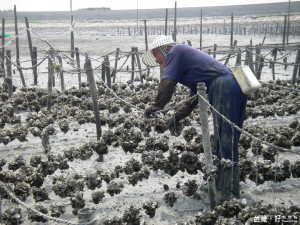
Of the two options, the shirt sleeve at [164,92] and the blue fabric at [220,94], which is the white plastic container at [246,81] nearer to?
the blue fabric at [220,94]

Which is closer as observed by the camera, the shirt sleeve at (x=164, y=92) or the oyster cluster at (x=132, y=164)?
the oyster cluster at (x=132, y=164)

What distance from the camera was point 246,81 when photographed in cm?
393

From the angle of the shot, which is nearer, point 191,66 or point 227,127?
point 227,127

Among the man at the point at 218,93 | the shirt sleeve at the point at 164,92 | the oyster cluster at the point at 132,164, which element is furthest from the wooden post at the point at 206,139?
the shirt sleeve at the point at 164,92

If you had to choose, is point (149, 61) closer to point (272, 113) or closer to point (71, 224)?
point (71, 224)

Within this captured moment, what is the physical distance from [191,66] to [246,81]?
0.77 metres

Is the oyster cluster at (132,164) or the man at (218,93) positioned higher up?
the man at (218,93)

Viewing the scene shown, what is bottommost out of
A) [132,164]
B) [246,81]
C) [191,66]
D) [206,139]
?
[132,164]

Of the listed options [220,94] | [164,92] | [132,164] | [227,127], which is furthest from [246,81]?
[132,164]

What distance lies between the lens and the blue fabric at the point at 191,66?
418cm

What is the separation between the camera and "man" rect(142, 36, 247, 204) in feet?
13.4

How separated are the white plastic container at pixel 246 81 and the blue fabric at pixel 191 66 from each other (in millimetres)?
226

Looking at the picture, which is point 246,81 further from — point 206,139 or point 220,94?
point 206,139

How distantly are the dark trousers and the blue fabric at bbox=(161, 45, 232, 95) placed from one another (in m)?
0.14
